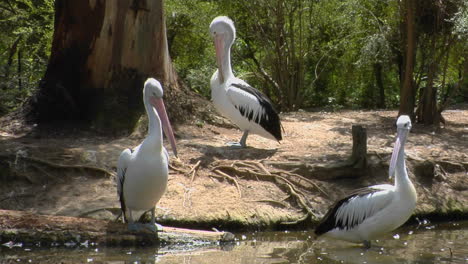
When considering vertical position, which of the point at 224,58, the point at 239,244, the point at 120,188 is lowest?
the point at 239,244

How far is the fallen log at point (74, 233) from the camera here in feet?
23.0

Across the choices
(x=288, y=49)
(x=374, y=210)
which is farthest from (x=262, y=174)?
(x=288, y=49)

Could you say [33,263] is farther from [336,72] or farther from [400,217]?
[336,72]

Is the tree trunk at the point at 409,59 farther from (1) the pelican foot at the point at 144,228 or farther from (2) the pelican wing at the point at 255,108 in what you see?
(1) the pelican foot at the point at 144,228

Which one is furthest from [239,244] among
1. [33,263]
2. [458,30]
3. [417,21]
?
[417,21]

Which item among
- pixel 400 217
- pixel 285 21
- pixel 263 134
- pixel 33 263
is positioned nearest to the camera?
pixel 33 263

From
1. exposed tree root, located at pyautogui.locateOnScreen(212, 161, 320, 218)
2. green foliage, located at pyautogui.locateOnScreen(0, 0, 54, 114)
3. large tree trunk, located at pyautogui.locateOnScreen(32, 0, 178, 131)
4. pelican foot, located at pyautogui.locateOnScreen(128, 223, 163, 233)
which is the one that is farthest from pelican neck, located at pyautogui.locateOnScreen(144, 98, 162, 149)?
green foliage, located at pyautogui.locateOnScreen(0, 0, 54, 114)

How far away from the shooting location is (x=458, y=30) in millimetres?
11250

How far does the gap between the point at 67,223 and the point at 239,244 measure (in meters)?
1.89

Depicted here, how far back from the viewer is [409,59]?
12656mm

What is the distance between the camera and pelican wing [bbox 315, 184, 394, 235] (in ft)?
25.6

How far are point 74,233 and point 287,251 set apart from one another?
2.23 m

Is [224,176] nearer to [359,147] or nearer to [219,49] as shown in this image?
[359,147]

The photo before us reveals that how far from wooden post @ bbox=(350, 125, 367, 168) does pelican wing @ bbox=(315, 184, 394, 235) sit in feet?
4.77
